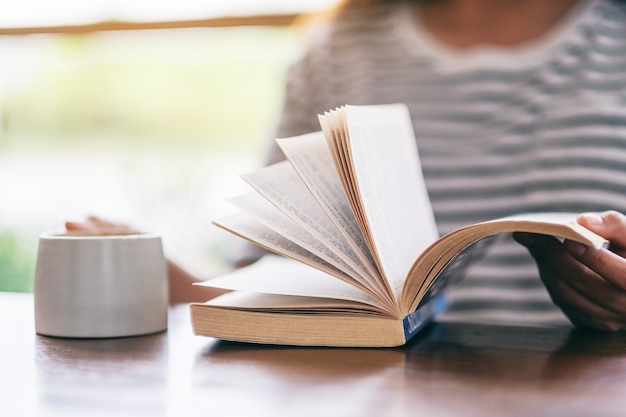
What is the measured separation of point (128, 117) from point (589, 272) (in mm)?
2256

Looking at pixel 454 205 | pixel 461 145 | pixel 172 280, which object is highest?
pixel 461 145

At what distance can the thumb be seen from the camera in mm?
655

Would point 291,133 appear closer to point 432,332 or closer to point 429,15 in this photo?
point 429,15

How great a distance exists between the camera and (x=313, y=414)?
1.42 feet

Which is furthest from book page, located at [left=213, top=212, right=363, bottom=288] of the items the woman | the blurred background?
the blurred background

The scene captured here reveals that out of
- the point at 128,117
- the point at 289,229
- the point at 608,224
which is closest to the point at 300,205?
the point at 289,229

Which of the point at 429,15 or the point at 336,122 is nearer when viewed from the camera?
the point at 336,122

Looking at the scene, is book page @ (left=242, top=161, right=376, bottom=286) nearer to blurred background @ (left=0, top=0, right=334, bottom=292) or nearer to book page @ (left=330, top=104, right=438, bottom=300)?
book page @ (left=330, top=104, right=438, bottom=300)

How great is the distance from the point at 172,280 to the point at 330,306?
615 mm

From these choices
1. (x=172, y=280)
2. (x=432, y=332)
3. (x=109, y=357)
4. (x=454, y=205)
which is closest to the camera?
(x=109, y=357)

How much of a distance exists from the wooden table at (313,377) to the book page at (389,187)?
0.29 feet

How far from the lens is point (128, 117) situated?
2.70 m

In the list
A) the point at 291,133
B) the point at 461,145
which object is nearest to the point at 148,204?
the point at 291,133

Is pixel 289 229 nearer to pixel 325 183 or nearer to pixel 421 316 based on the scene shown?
pixel 325 183
